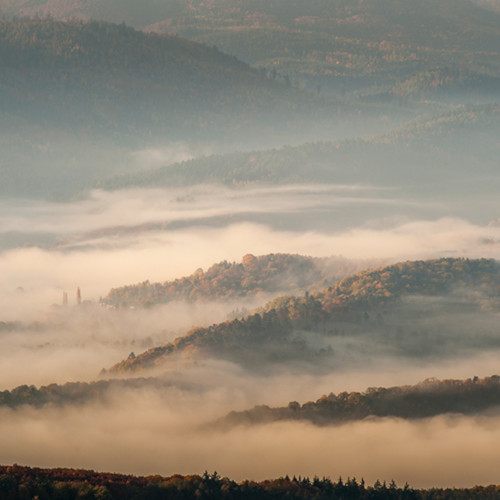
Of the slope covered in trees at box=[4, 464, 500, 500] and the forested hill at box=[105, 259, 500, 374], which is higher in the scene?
the forested hill at box=[105, 259, 500, 374]

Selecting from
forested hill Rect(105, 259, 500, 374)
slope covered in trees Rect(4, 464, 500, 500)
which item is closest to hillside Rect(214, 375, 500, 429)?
forested hill Rect(105, 259, 500, 374)

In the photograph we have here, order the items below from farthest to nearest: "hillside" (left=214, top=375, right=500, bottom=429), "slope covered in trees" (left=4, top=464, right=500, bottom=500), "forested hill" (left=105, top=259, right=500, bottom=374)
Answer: "forested hill" (left=105, top=259, right=500, bottom=374), "hillside" (left=214, top=375, right=500, bottom=429), "slope covered in trees" (left=4, top=464, right=500, bottom=500)

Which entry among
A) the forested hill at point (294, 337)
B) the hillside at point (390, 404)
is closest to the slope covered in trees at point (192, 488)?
the hillside at point (390, 404)

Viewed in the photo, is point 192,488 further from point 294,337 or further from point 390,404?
point 294,337

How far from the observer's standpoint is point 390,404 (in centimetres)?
14950

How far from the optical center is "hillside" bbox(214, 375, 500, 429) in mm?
146750

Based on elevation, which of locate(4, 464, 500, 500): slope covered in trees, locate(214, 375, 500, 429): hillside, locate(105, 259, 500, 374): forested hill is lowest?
locate(4, 464, 500, 500): slope covered in trees

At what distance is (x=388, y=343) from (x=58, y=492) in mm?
106920

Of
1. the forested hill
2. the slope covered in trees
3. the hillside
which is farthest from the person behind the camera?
the forested hill

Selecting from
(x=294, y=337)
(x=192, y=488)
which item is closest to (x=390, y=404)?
(x=294, y=337)

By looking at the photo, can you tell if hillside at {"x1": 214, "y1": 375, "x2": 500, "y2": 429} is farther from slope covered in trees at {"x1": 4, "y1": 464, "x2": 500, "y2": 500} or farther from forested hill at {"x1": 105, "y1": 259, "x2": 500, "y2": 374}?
slope covered in trees at {"x1": 4, "y1": 464, "x2": 500, "y2": 500}

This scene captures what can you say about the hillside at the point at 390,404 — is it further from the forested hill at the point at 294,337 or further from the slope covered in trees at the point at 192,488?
the slope covered in trees at the point at 192,488

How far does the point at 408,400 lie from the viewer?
153 meters

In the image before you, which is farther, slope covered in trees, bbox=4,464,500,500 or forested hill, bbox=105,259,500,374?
forested hill, bbox=105,259,500,374
